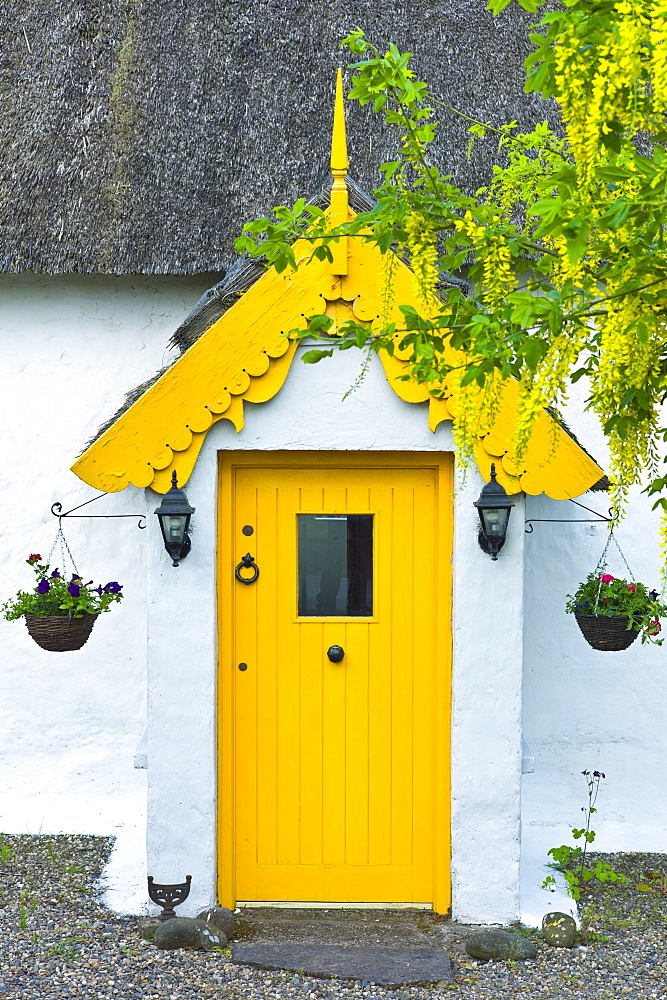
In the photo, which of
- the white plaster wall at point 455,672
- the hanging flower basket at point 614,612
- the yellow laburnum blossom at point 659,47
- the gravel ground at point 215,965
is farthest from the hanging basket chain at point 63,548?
the yellow laburnum blossom at point 659,47

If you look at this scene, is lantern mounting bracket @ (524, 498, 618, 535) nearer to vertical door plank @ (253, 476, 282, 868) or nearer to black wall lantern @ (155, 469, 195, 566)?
vertical door plank @ (253, 476, 282, 868)

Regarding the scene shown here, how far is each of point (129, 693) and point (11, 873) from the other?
1.09 meters

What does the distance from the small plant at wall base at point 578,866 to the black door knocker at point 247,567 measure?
1.98 meters

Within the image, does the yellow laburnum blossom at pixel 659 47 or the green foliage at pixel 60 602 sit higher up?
the yellow laburnum blossom at pixel 659 47

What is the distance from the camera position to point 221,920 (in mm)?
4121

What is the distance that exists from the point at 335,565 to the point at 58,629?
132 cm

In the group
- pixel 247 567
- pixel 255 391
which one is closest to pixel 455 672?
pixel 247 567

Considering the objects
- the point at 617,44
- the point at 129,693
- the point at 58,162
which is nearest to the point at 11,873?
the point at 129,693

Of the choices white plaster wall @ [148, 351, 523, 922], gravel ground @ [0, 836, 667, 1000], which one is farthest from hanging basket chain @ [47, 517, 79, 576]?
gravel ground @ [0, 836, 667, 1000]

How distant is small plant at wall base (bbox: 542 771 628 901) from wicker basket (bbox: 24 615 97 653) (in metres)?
2.46

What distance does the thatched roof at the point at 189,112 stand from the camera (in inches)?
208

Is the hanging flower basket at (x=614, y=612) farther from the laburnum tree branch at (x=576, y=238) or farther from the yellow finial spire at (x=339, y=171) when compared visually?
the yellow finial spire at (x=339, y=171)

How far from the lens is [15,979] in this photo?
149 inches

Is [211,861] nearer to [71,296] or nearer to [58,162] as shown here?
[71,296]
